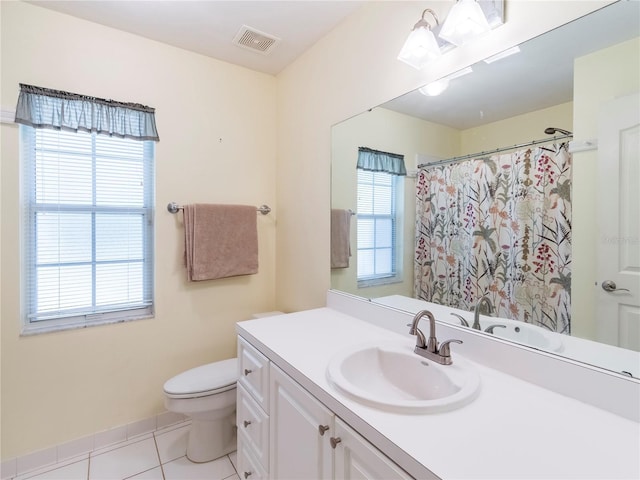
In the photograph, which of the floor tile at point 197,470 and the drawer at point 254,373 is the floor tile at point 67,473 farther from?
the drawer at point 254,373

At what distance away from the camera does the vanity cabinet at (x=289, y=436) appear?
31.3 inches

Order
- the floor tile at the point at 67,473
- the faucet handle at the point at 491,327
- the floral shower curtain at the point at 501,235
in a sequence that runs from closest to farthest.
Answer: the floral shower curtain at the point at 501,235, the faucet handle at the point at 491,327, the floor tile at the point at 67,473

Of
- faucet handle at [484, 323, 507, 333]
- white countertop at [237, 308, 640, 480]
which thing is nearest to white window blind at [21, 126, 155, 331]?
white countertop at [237, 308, 640, 480]

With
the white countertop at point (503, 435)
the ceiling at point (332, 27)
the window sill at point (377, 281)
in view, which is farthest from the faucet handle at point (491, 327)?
the ceiling at point (332, 27)

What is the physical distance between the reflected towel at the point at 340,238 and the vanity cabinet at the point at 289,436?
682 millimetres

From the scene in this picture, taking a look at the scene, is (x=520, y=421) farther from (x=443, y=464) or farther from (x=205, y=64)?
(x=205, y=64)

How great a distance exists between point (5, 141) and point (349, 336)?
6.28ft

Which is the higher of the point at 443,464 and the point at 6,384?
the point at 443,464

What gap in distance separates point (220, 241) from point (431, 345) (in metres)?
1.48

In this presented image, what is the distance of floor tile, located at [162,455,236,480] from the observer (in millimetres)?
1616

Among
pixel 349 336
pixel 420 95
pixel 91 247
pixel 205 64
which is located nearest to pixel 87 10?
pixel 205 64

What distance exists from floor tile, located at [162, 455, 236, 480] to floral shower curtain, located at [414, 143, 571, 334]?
1378 millimetres

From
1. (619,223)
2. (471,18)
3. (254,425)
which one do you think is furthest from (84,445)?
(471,18)

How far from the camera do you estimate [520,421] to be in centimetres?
76
